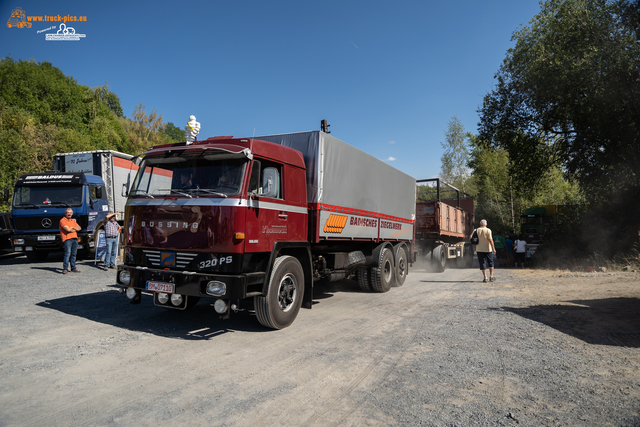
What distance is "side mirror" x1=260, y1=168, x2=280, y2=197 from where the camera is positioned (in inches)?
214

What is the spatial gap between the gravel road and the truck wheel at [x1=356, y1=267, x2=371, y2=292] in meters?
1.72

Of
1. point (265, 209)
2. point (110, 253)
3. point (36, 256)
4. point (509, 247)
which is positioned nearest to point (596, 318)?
point (265, 209)

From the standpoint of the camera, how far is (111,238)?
11.5 meters

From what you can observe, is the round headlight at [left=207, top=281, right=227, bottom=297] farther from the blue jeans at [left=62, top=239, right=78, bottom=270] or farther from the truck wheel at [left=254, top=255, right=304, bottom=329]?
the blue jeans at [left=62, top=239, right=78, bottom=270]

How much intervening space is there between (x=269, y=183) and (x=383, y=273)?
15.9ft

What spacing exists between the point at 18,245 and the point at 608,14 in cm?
2325

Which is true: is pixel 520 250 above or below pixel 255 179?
below

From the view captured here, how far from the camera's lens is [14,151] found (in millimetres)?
22172

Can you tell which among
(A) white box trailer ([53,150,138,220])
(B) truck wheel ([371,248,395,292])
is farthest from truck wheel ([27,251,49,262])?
(B) truck wheel ([371,248,395,292])

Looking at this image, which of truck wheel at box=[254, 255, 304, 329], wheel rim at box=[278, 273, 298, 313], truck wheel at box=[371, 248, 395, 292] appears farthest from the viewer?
truck wheel at box=[371, 248, 395, 292]

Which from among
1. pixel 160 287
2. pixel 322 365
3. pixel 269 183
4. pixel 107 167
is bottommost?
pixel 322 365

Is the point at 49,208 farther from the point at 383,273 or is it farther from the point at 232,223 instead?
the point at 383,273

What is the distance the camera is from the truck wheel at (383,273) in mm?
9125

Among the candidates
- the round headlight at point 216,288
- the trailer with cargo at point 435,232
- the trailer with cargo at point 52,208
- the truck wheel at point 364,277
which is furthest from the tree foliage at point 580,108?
the trailer with cargo at point 52,208
